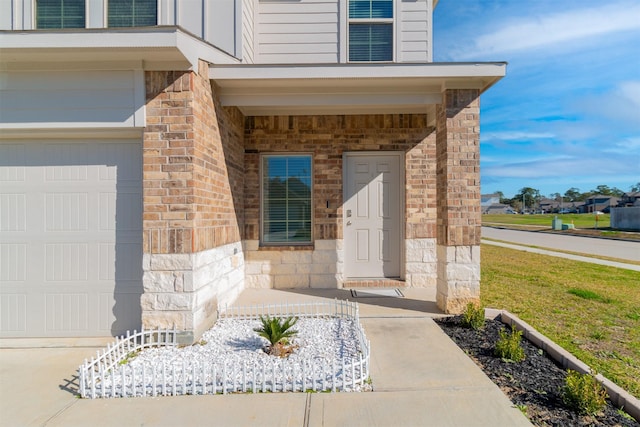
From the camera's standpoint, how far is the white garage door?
12.5 feet

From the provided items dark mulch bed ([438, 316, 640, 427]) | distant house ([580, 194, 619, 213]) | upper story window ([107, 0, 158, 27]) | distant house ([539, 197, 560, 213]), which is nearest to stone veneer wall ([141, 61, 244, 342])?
upper story window ([107, 0, 158, 27])

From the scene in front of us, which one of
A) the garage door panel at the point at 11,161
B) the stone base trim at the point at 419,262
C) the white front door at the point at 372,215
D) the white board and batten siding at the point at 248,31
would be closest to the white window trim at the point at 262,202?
the white front door at the point at 372,215

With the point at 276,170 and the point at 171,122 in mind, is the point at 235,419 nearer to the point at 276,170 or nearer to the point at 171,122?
the point at 171,122

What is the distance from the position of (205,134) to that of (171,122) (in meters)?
0.43

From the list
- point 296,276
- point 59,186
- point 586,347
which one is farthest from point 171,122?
point 586,347

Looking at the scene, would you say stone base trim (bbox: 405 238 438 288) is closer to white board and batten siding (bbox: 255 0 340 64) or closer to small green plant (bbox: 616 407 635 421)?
small green plant (bbox: 616 407 635 421)

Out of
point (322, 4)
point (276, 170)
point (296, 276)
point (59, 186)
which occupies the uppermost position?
point (322, 4)

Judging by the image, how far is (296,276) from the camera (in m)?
5.89

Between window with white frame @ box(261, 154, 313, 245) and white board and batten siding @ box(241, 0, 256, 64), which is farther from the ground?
white board and batten siding @ box(241, 0, 256, 64)

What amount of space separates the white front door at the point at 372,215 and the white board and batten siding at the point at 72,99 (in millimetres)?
3462

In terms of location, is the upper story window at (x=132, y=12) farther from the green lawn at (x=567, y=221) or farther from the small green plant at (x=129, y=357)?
the green lawn at (x=567, y=221)

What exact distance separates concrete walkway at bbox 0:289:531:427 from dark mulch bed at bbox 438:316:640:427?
0.13 meters

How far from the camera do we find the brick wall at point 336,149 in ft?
19.1

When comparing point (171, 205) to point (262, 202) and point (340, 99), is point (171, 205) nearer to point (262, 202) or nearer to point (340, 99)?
point (262, 202)
